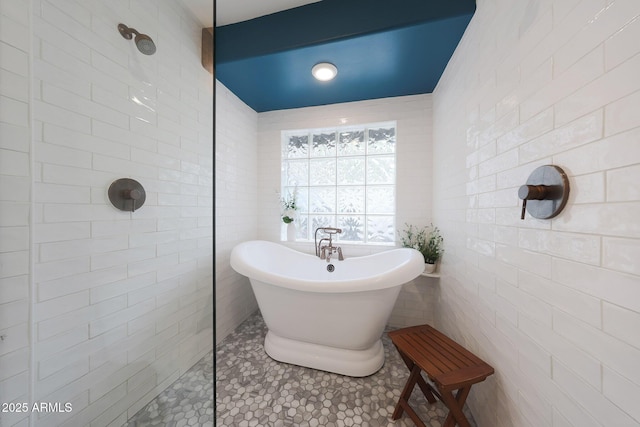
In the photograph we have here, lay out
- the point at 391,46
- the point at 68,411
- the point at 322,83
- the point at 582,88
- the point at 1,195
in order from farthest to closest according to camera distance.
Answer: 1. the point at 322,83
2. the point at 391,46
3. the point at 68,411
4. the point at 1,195
5. the point at 582,88


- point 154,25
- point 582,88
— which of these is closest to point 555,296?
point 582,88

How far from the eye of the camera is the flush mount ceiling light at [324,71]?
170 cm

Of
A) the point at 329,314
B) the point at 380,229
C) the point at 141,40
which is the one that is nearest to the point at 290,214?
the point at 380,229

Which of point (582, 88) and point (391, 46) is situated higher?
point (391, 46)

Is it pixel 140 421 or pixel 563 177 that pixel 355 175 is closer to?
pixel 563 177

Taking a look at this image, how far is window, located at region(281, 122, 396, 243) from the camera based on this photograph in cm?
236

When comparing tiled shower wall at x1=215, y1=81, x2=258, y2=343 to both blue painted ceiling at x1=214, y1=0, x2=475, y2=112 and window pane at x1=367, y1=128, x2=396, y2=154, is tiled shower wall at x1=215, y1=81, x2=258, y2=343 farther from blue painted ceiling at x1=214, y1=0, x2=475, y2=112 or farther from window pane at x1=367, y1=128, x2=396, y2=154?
window pane at x1=367, y1=128, x2=396, y2=154

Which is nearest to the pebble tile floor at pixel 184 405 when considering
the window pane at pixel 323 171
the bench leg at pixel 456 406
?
the bench leg at pixel 456 406

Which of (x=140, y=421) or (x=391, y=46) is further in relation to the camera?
(x=391, y=46)

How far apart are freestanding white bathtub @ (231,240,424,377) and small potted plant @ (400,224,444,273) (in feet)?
0.93

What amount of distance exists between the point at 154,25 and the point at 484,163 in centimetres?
210

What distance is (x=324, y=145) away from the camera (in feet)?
8.31

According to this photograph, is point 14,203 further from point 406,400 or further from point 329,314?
point 406,400

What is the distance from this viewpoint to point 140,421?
1.16 meters
